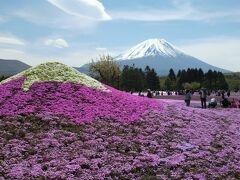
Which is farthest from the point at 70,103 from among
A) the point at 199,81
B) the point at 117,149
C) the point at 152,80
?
the point at 199,81

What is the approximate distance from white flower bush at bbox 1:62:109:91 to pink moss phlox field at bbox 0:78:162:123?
0.78 metres

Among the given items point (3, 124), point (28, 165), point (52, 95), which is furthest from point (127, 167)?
point (52, 95)

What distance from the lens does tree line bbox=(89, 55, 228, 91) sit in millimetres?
116312

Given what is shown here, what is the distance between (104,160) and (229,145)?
359 inches

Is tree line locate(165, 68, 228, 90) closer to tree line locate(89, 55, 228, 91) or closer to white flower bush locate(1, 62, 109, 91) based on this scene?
tree line locate(89, 55, 228, 91)

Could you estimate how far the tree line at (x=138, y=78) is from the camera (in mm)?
116312

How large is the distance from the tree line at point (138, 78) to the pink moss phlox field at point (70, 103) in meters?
79.7

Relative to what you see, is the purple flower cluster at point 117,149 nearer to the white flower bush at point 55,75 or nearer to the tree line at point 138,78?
the white flower bush at point 55,75

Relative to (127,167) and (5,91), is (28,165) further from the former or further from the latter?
(5,91)

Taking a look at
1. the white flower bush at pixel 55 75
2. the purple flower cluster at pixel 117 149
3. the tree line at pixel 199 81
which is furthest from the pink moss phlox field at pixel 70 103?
the tree line at pixel 199 81

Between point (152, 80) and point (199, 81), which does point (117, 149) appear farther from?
point (199, 81)

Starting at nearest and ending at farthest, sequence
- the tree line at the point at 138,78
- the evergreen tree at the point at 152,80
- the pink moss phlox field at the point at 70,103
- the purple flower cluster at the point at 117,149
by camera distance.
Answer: the purple flower cluster at the point at 117,149
the pink moss phlox field at the point at 70,103
the tree line at the point at 138,78
the evergreen tree at the point at 152,80

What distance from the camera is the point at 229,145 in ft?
78.2

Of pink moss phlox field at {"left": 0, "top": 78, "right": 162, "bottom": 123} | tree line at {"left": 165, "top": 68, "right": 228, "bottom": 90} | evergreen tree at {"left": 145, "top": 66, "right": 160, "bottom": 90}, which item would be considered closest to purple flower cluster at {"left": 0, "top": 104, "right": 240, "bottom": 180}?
pink moss phlox field at {"left": 0, "top": 78, "right": 162, "bottom": 123}
